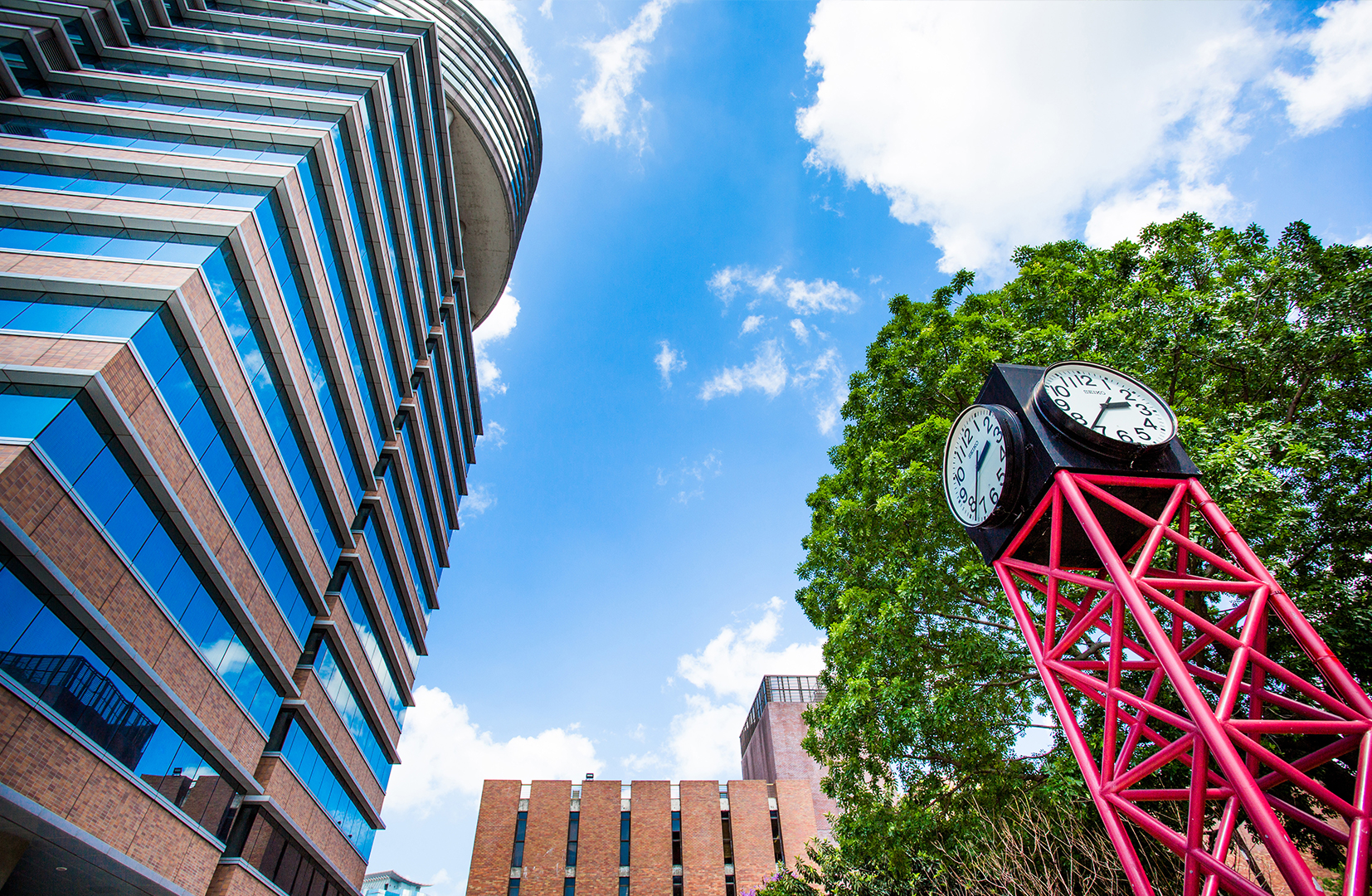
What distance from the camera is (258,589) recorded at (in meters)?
17.5

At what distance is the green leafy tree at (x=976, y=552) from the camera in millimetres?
9266

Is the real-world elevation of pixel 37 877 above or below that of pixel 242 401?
below

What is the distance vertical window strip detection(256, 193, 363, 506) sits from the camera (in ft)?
55.8

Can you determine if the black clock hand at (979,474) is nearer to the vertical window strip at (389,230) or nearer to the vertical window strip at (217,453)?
the vertical window strip at (217,453)

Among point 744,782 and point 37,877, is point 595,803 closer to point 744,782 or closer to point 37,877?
point 744,782

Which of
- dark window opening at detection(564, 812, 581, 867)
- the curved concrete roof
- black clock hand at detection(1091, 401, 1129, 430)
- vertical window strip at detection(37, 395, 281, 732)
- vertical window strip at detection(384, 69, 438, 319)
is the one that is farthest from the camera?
dark window opening at detection(564, 812, 581, 867)

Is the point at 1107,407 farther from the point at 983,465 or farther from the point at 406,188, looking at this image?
the point at 406,188

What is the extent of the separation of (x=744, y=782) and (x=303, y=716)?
24841mm

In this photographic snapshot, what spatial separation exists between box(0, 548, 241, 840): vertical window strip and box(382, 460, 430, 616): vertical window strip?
1203 cm

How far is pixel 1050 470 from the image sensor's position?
6770 mm

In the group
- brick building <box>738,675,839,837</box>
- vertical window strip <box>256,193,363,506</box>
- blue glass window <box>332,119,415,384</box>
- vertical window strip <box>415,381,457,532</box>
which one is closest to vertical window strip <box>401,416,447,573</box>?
vertical window strip <box>415,381,457,532</box>

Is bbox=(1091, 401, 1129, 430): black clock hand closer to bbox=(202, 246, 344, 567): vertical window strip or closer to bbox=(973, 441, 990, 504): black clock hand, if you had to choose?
bbox=(973, 441, 990, 504): black clock hand

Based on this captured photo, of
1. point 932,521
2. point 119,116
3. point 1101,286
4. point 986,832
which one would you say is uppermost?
point 119,116

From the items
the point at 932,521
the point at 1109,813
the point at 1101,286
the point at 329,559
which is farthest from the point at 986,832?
the point at 329,559
